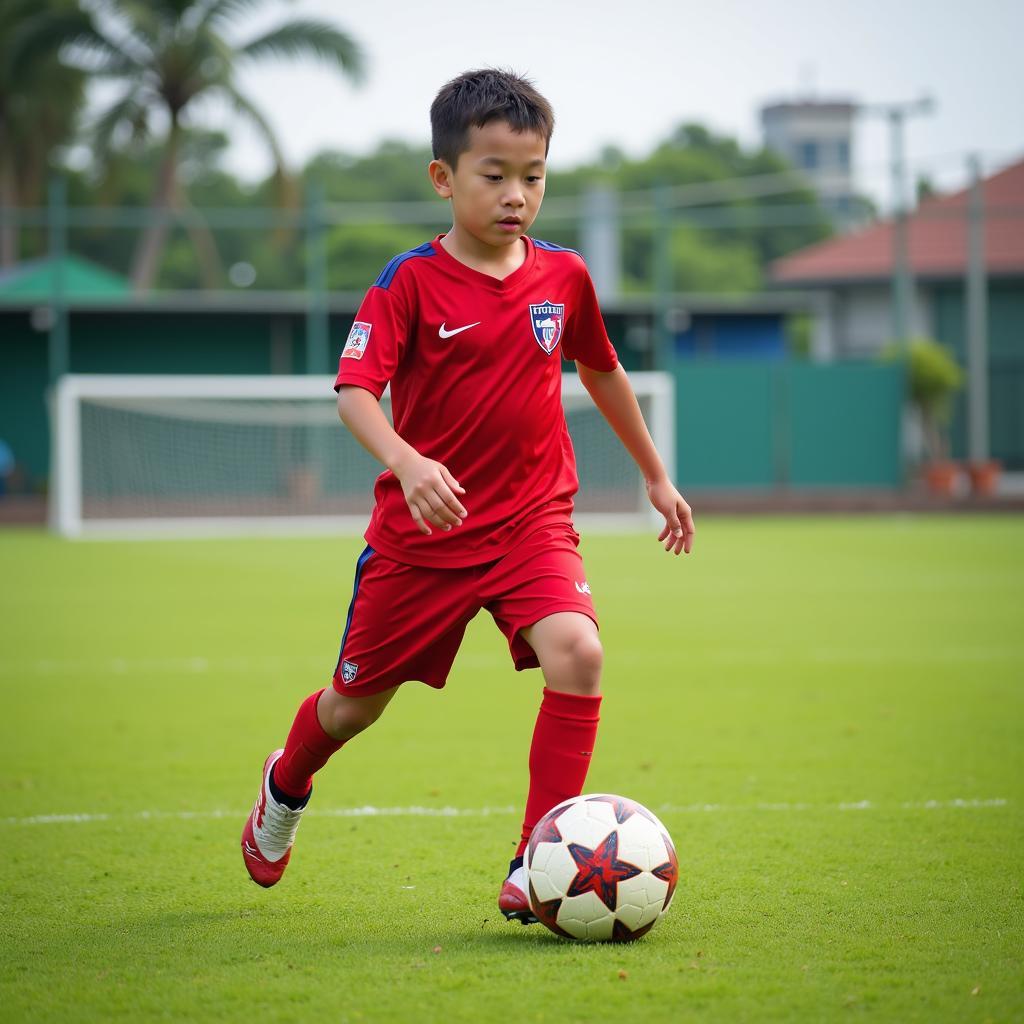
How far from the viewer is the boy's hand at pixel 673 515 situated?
4.01 metres

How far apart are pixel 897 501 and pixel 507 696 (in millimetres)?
17904

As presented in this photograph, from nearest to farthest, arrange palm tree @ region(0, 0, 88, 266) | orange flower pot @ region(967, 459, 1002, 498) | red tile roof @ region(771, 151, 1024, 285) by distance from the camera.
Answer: orange flower pot @ region(967, 459, 1002, 498) → palm tree @ region(0, 0, 88, 266) → red tile roof @ region(771, 151, 1024, 285)

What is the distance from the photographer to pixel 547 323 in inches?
149

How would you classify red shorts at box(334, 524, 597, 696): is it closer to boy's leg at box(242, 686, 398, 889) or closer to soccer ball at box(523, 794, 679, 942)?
boy's leg at box(242, 686, 398, 889)

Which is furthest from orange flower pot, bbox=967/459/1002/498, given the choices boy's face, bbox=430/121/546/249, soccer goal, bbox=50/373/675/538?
boy's face, bbox=430/121/546/249

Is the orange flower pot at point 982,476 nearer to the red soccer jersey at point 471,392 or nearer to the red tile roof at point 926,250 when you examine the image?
the red tile roof at point 926,250

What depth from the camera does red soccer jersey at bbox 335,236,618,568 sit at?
3.66 m

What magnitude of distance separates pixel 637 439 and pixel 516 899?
4.17ft

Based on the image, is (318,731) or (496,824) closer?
(318,731)

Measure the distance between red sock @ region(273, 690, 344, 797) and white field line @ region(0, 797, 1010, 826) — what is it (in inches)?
41.3

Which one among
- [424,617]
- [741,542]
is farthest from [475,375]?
[741,542]

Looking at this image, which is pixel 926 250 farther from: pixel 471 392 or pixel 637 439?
pixel 471 392

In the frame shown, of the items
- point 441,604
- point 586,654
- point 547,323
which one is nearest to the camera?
point 586,654

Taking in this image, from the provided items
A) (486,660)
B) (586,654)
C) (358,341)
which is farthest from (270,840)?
(486,660)
